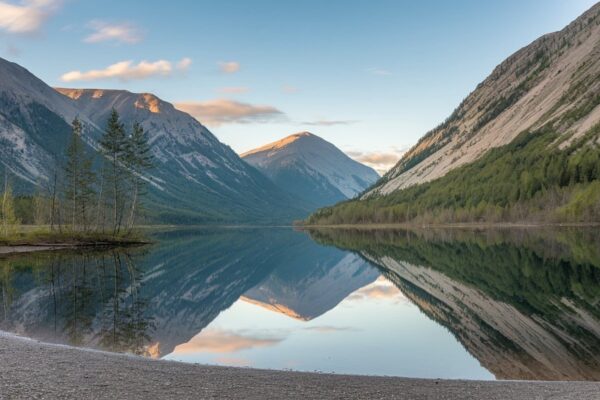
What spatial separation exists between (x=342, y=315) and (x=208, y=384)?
2425cm

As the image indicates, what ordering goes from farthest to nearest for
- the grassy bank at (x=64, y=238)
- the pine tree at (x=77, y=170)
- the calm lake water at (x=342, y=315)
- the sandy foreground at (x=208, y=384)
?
the pine tree at (x=77, y=170) < the grassy bank at (x=64, y=238) < the calm lake water at (x=342, y=315) < the sandy foreground at (x=208, y=384)

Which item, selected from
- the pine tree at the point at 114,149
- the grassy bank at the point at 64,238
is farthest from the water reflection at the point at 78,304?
the pine tree at the point at 114,149

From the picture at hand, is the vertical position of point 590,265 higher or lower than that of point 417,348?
higher

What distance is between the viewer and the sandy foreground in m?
17.4

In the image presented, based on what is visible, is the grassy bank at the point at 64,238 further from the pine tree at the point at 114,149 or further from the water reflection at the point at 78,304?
the water reflection at the point at 78,304

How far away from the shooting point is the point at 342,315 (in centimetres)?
4231

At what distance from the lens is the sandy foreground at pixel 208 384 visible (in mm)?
17391

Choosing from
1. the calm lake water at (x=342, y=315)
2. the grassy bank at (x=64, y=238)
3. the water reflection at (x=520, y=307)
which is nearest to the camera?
the water reflection at (x=520, y=307)

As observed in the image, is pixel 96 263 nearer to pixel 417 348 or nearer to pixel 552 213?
pixel 417 348

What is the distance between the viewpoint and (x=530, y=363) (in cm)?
2455

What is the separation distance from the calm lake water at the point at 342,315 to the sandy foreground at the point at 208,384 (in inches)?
143

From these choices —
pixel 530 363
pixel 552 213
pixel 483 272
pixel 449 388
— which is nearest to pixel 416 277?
pixel 483 272

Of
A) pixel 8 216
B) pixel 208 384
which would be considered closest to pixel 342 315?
pixel 208 384

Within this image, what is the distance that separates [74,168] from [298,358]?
316 ft
